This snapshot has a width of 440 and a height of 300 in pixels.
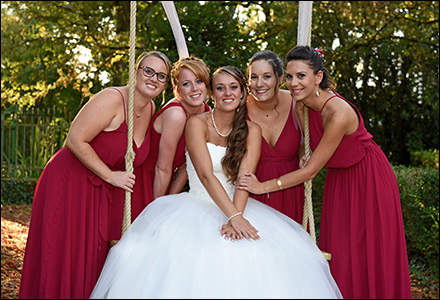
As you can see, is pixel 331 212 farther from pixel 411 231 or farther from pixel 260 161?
pixel 411 231

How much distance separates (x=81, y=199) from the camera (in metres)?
3.08

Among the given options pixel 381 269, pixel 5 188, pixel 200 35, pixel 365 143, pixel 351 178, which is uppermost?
pixel 200 35

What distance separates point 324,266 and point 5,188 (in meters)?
8.28

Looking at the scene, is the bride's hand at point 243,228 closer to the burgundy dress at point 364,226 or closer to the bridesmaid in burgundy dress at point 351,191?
the bridesmaid in burgundy dress at point 351,191

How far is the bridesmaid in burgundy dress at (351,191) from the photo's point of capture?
3.01 metres

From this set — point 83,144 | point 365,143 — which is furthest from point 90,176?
point 365,143

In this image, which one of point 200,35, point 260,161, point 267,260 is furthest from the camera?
point 200,35

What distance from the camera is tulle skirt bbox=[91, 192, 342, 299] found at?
96.0 inches

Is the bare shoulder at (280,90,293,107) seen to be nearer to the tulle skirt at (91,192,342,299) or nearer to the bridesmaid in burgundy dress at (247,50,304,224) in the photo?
the bridesmaid in burgundy dress at (247,50,304,224)

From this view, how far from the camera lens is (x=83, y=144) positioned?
3.05 metres

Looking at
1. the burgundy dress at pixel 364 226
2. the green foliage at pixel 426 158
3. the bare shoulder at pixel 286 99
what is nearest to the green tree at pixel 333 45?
the green foliage at pixel 426 158

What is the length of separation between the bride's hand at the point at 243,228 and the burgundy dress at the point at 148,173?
30.7 inches

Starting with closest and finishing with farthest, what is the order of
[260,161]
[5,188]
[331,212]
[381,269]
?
[381,269] < [331,212] < [260,161] < [5,188]

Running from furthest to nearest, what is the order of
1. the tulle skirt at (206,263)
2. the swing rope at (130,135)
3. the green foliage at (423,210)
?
the green foliage at (423,210)
the swing rope at (130,135)
the tulle skirt at (206,263)
